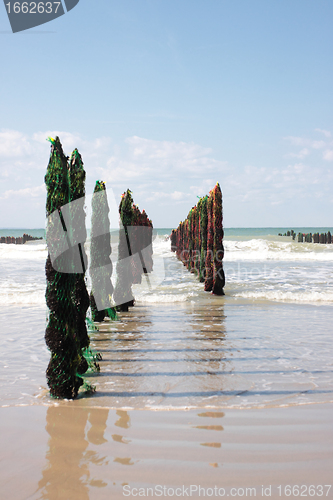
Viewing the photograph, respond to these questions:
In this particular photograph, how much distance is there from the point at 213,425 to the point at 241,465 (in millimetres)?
705

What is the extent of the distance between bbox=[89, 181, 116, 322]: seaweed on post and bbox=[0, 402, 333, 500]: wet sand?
4.74 metres

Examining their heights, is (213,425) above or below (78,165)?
below

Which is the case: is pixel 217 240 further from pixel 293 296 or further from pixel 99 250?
pixel 99 250

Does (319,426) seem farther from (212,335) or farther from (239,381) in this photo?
(212,335)

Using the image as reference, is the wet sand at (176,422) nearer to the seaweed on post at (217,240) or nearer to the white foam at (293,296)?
the white foam at (293,296)

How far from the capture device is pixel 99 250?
8.52 m

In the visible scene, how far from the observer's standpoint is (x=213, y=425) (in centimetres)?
367

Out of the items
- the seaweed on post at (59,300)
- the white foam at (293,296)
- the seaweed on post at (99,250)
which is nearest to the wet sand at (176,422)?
the seaweed on post at (59,300)

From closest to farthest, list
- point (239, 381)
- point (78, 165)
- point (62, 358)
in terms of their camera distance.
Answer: point (62, 358) → point (239, 381) → point (78, 165)

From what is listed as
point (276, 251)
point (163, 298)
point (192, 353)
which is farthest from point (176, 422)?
point (276, 251)

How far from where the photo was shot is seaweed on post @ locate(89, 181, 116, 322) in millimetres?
8500

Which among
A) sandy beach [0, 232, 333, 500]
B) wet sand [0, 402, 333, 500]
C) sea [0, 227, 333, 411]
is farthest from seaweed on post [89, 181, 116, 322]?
wet sand [0, 402, 333, 500]

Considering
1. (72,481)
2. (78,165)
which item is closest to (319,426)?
(72,481)

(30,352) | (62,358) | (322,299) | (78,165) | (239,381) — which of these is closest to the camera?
(62,358)
